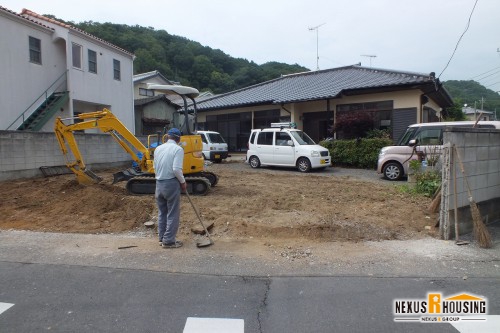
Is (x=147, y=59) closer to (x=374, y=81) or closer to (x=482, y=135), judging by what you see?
(x=374, y=81)

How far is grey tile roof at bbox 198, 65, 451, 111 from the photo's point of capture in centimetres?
1672

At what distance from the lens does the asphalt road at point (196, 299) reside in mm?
3320

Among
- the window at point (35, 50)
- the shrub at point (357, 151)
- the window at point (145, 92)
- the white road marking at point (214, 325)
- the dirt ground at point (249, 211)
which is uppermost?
the window at point (35, 50)

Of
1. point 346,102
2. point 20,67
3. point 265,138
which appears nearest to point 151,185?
point 265,138

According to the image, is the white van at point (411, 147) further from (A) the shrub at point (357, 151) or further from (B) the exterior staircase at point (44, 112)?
(B) the exterior staircase at point (44, 112)

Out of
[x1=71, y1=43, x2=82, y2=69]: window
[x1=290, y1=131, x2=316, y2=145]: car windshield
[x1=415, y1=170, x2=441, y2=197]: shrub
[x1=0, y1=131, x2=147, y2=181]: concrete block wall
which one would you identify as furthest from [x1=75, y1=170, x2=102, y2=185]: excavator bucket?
[x1=71, y1=43, x2=82, y2=69]: window

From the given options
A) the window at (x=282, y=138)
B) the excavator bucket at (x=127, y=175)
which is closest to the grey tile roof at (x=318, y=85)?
the window at (x=282, y=138)

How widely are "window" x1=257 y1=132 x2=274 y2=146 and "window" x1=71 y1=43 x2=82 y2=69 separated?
9.99 meters

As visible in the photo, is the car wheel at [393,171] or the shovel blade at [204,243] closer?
the shovel blade at [204,243]

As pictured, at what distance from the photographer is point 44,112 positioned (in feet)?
52.3

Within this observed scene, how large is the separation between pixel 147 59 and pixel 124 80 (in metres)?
18.6

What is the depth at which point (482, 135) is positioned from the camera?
6.58 meters

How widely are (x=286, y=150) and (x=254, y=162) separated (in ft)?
6.14

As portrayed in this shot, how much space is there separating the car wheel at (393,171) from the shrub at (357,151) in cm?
329
